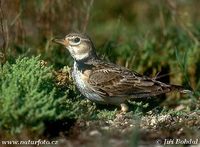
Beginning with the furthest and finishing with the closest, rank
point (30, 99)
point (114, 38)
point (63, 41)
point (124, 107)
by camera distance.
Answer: point (114, 38) < point (63, 41) < point (124, 107) < point (30, 99)

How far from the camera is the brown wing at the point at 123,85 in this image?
779 cm

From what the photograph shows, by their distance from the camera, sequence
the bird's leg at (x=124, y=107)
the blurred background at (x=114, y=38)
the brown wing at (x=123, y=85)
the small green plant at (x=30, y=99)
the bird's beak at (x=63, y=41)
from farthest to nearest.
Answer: the blurred background at (x=114, y=38), the bird's beak at (x=63, y=41), the brown wing at (x=123, y=85), the bird's leg at (x=124, y=107), the small green plant at (x=30, y=99)

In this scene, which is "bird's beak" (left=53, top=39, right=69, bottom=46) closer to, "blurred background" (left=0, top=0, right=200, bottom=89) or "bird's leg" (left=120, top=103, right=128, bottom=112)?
"blurred background" (left=0, top=0, right=200, bottom=89)

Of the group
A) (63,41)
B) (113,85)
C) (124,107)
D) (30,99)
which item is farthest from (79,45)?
(30,99)

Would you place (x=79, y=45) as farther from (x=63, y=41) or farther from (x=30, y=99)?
(x=30, y=99)

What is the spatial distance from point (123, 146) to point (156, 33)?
569cm

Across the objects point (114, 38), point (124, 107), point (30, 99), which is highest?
point (114, 38)

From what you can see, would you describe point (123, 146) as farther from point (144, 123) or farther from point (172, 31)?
point (172, 31)

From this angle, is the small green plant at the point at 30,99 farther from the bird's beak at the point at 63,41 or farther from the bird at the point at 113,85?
the bird's beak at the point at 63,41

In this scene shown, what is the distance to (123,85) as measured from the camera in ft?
25.8

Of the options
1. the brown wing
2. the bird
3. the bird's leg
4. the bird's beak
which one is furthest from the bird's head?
the bird's leg

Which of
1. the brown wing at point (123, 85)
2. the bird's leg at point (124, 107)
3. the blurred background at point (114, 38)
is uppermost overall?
the blurred background at point (114, 38)

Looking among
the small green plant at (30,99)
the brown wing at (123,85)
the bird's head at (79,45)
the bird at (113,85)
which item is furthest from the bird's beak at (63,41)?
the small green plant at (30,99)

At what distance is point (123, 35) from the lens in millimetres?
11398
